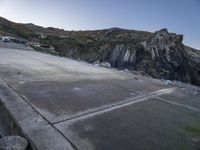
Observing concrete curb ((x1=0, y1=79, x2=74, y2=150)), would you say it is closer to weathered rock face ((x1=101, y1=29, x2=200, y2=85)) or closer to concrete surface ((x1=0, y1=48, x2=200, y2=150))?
concrete surface ((x1=0, y1=48, x2=200, y2=150))

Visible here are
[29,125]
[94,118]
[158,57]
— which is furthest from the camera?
[158,57]

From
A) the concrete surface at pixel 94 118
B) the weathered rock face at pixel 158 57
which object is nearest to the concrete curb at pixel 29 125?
the concrete surface at pixel 94 118

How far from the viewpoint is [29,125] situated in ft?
4.97

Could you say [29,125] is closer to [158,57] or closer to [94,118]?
[94,118]

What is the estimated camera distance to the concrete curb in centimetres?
131

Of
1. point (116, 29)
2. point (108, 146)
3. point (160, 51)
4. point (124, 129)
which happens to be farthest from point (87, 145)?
point (116, 29)

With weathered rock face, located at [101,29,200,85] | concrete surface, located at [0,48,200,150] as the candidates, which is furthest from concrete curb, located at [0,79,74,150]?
weathered rock face, located at [101,29,200,85]

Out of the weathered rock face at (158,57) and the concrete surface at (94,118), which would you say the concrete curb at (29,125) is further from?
the weathered rock face at (158,57)

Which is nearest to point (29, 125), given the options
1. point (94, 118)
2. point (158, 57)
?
point (94, 118)

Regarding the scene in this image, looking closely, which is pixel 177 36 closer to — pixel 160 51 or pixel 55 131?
pixel 160 51

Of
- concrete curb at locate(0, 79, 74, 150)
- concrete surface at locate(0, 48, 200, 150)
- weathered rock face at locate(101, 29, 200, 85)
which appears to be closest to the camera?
concrete curb at locate(0, 79, 74, 150)

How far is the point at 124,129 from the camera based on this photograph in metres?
1.67

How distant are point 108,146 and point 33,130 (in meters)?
0.63

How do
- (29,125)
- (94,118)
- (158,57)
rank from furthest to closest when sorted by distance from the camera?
(158,57) → (94,118) → (29,125)
